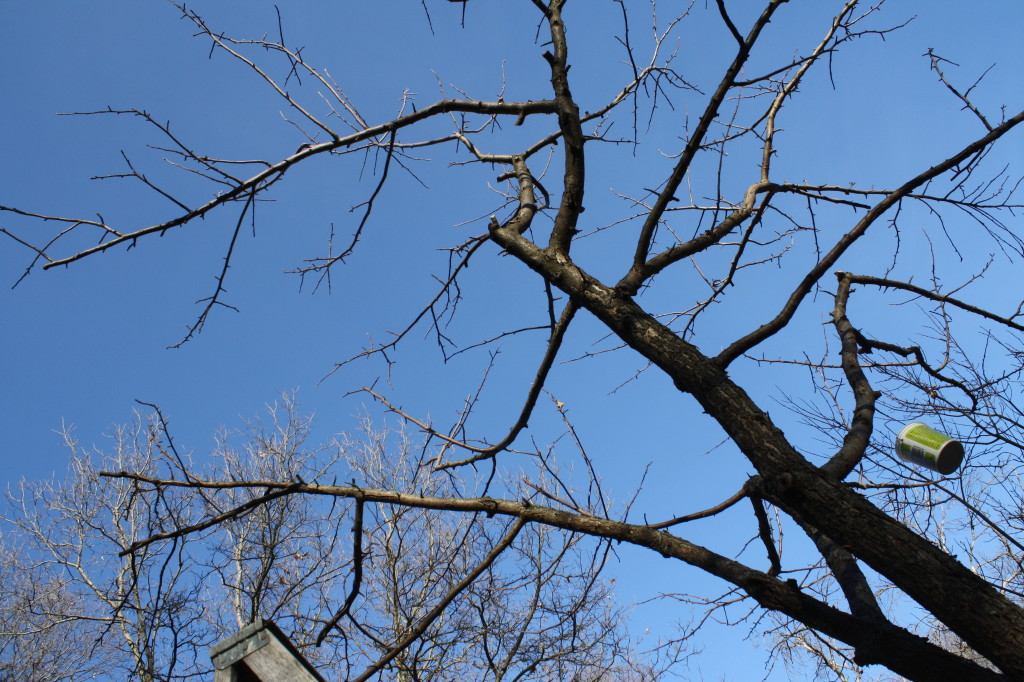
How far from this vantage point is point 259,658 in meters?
1.99

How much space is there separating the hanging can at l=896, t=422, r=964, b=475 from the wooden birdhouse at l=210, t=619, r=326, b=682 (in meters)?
2.49

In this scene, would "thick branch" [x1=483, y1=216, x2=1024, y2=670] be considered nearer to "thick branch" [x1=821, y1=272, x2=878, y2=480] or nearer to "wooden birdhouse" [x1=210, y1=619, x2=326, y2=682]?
"thick branch" [x1=821, y1=272, x2=878, y2=480]

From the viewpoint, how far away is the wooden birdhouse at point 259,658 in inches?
77.7

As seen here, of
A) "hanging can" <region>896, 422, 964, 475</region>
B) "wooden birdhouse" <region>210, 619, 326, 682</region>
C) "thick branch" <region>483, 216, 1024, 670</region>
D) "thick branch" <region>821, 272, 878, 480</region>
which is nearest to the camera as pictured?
"thick branch" <region>483, 216, 1024, 670</region>

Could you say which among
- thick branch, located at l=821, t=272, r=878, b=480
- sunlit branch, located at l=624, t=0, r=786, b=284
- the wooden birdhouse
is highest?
sunlit branch, located at l=624, t=0, r=786, b=284

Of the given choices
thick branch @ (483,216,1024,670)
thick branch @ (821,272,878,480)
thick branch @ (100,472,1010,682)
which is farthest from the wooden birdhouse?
thick branch @ (821,272,878,480)

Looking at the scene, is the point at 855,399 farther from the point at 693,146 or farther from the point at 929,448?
the point at 693,146

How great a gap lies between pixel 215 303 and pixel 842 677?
25.5 ft

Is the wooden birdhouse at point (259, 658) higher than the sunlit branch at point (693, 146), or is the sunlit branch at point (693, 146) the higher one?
the sunlit branch at point (693, 146)

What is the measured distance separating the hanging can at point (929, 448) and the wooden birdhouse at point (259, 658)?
98.1 inches

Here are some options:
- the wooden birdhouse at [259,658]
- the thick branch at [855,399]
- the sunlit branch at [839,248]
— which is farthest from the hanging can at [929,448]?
the wooden birdhouse at [259,658]

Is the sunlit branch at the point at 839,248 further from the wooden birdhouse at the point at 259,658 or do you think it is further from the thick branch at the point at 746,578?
the wooden birdhouse at the point at 259,658

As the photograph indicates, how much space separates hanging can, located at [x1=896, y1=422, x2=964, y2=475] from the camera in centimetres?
271

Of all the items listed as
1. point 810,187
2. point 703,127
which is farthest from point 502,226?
point 810,187
